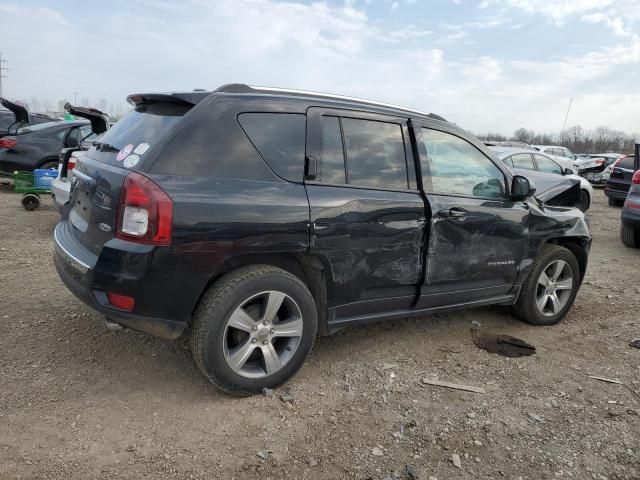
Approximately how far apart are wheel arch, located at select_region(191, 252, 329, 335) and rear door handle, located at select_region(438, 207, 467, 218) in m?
1.03

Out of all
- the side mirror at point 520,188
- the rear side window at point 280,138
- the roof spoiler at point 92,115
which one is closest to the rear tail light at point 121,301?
the rear side window at point 280,138

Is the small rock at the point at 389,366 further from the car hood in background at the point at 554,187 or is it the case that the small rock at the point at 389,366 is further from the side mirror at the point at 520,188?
the car hood in background at the point at 554,187

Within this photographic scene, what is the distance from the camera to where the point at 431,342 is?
4.05 meters

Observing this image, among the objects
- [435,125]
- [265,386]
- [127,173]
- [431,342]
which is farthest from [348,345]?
[127,173]

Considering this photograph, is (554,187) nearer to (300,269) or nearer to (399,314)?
(399,314)

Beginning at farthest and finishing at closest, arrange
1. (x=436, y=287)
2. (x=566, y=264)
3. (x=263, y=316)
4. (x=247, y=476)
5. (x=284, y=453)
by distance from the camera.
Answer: (x=566, y=264) → (x=436, y=287) → (x=263, y=316) → (x=284, y=453) → (x=247, y=476)

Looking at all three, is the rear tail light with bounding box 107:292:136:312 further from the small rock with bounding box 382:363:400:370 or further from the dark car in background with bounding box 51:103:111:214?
the dark car in background with bounding box 51:103:111:214

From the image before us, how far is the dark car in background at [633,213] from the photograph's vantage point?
25.0 feet

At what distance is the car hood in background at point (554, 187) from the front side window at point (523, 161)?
869 mm

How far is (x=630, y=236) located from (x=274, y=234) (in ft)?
24.8

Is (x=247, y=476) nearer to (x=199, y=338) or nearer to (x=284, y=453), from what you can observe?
(x=284, y=453)

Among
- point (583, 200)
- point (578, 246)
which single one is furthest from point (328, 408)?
point (583, 200)

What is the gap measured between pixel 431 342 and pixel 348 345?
715mm

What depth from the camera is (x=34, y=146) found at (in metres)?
10.0
